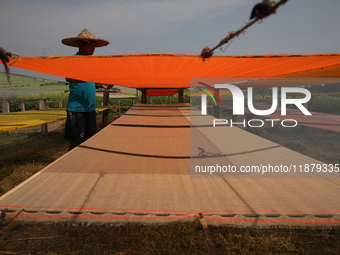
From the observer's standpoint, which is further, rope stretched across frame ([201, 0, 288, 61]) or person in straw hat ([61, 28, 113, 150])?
person in straw hat ([61, 28, 113, 150])

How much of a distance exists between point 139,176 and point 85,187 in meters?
0.31

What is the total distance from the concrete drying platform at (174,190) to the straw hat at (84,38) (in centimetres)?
157

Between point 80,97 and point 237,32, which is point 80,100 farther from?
point 237,32

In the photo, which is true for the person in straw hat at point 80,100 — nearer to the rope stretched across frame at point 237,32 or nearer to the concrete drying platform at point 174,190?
the concrete drying platform at point 174,190

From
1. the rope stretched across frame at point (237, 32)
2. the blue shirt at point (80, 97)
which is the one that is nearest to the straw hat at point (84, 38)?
the blue shirt at point (80, 97)

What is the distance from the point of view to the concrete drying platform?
944 millimetres

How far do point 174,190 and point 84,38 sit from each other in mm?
2358

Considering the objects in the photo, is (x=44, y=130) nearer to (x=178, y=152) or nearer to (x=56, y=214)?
(x=178, y=152)

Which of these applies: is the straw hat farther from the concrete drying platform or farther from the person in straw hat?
the concrete drying platform

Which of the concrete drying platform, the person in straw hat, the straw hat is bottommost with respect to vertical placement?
the concrete drying platform

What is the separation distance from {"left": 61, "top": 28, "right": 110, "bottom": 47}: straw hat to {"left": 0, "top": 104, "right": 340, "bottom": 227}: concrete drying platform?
157 cm

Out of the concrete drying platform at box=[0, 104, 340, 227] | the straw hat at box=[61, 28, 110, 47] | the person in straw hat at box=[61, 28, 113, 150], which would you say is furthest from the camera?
the person in straw hat at box=[61, 28, 113, 150]

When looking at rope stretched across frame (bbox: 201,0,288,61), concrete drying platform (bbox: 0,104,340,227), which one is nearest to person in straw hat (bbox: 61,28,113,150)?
concrete drying platform (bbox: 0,104,340,227)

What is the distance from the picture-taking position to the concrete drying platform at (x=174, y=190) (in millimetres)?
944
